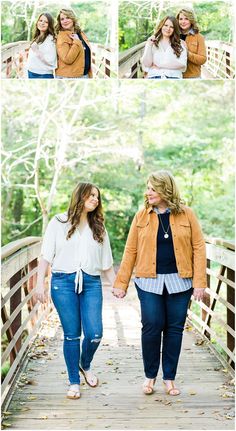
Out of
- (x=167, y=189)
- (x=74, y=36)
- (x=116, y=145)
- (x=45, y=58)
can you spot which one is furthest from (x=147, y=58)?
(x=116, y=145)

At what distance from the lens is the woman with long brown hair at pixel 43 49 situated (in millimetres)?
6180

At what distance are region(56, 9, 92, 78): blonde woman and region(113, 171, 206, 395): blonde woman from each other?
2.13 m

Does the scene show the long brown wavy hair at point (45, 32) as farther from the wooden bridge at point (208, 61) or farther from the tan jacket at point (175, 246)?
the tan jacket at point (175, 246)

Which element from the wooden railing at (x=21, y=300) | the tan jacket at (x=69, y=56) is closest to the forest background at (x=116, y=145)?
the tan jacket at (x=69, y=56)

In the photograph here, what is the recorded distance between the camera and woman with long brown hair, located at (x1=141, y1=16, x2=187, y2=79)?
6.09 metres

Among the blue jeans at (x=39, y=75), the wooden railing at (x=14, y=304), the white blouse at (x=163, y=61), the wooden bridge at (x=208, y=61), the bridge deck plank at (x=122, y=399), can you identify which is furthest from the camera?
the blue jeans at (x=39, y=75)

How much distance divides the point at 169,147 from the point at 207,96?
157cm

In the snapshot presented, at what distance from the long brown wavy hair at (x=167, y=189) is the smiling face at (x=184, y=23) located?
2008mm

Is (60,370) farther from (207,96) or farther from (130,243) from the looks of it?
(207,96)

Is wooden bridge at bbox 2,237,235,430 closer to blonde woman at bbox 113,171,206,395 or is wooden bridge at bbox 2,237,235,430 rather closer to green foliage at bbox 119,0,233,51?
blonde woman at bbox 113,171,206,395

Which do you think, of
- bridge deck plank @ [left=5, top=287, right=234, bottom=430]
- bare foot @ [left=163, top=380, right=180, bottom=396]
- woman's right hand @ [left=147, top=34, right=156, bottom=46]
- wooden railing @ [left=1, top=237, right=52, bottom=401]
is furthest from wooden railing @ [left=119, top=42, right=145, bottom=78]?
bare foot @ [left=163, top=380, right=180, bottom=396]

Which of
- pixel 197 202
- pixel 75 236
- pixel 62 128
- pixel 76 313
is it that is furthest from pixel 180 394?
pixel 197 202

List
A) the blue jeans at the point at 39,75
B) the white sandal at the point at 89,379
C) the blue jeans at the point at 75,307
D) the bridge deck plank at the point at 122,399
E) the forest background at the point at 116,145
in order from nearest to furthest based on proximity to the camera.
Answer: the bridge deck plank at the point at 122,399
the blue jeans at the point at 75,307
the white sandal at the point at 89,379
the blue jeans at the point at 39,75
the forest background at the point at 116,145

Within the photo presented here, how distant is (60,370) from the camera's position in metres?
5.57
